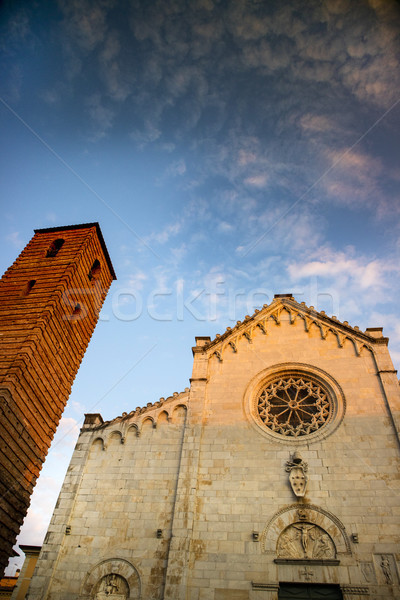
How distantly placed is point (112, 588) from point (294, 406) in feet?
27.3

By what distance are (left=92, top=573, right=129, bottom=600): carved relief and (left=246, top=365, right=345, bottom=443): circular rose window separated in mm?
6472

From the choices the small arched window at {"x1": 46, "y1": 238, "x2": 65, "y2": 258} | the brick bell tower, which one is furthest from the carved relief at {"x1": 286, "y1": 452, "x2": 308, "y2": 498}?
the small arched window at {"x1": 46, "y1": 238, "x2": 65, "y2": 258}

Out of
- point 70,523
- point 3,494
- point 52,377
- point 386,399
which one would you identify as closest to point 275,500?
point 386,399

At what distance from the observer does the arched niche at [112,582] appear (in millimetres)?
12672

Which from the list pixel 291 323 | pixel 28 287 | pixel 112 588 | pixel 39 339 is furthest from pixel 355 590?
pixel 28 287

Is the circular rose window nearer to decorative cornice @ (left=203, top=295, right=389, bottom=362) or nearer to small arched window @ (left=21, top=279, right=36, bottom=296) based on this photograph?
decorative cornice @ (left=203, top=295, right=389, bottom=362)

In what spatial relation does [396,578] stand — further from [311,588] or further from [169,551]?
[169,551]

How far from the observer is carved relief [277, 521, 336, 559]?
12602mm

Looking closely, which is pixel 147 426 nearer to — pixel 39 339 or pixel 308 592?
pixel 39 339

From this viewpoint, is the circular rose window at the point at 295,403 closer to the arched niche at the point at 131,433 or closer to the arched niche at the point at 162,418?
the arched niche at the point at 162,418

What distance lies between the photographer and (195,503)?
45.9 feet

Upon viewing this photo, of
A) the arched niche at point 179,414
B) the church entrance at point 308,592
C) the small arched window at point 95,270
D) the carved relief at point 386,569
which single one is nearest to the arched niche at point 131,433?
the arched niche at point 179,414

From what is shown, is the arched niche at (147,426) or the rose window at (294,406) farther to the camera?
the arched niche at (147,426)

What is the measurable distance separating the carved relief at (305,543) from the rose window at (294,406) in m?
3.05
